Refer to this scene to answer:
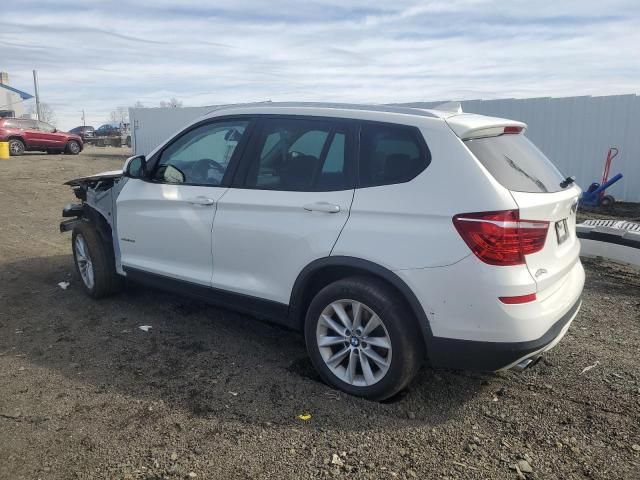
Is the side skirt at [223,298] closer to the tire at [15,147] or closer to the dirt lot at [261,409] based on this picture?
the dirt lot at [261,409]

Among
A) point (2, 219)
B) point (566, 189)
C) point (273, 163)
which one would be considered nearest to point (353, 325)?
point (273, 163)

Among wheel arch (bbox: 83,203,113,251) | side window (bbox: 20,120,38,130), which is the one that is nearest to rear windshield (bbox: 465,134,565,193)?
wheel arch (bbox: 83,203,113,251)

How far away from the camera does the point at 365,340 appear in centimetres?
337

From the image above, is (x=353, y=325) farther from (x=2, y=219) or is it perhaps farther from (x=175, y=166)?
(x=2, y=219)

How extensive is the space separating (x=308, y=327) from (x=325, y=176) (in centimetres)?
99

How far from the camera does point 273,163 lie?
12.7ft

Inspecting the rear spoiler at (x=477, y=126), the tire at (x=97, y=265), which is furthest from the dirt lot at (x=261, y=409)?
the rear spoiler at (x=477, y=126)

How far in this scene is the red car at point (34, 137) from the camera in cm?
2306

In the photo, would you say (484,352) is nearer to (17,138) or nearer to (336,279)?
(336,279)

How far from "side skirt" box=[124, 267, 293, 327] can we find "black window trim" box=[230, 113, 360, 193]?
2.61 feet

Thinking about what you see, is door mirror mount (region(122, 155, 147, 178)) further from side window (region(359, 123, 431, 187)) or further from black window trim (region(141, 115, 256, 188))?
side window (region(359, 123, 431, 187))

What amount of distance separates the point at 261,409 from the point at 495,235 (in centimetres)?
171

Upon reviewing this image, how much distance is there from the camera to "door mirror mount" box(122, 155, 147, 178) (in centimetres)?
471

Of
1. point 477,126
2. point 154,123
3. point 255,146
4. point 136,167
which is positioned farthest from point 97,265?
point 154,123
